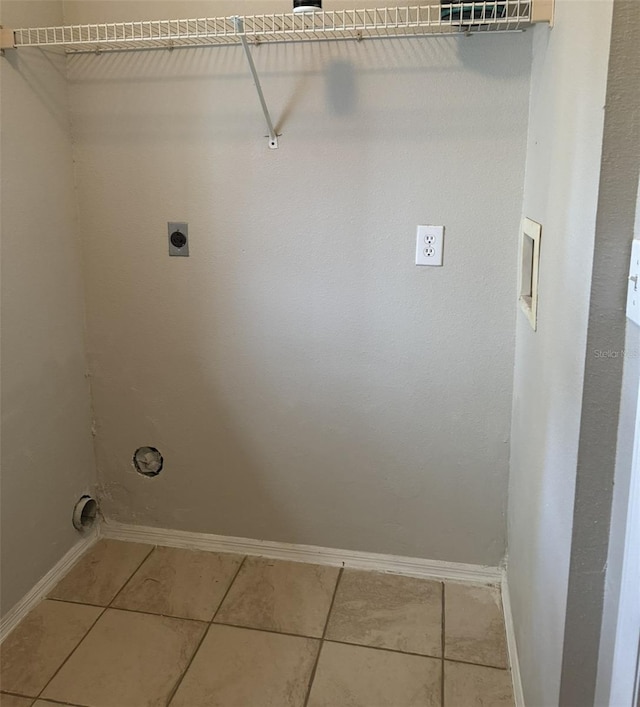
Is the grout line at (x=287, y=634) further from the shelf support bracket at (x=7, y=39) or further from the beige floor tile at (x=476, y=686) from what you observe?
the shelf support bracket at (x=7, y=39)

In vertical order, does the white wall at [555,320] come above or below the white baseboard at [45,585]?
above

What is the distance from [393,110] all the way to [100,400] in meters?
1.30

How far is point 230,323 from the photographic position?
198cm

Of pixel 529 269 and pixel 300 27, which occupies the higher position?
pixel 300 27

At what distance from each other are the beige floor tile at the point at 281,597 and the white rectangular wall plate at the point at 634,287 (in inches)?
52.4

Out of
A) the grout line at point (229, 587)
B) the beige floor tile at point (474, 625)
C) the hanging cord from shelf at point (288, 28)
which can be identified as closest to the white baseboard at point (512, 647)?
the beige floor tile at point (474, 625)

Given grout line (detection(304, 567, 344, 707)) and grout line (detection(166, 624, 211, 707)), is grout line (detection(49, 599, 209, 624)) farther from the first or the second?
grout line (detection(304, 567, 344, 707))

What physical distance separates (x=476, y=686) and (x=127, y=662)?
0.91 m

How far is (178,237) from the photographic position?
1.95 meters

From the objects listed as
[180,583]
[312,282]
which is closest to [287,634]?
[180,583]

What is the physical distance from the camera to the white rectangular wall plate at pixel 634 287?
848 mm

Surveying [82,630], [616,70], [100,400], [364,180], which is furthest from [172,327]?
[616,70]

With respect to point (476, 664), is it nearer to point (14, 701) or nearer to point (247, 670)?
point (247, 670)

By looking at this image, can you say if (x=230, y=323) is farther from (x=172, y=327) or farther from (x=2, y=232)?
(x=2, y=232)
